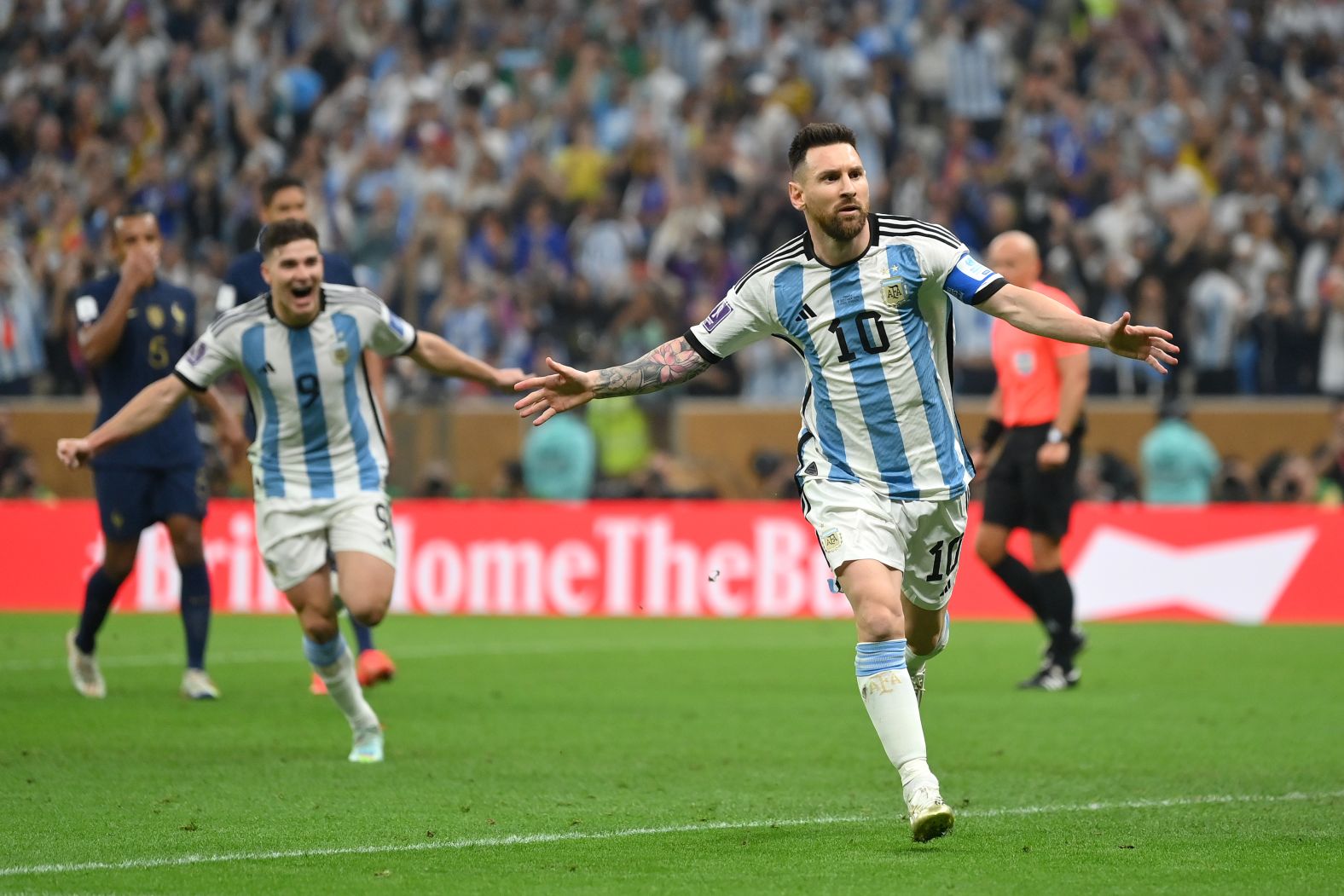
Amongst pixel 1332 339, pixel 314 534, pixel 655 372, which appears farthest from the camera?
pixel 1332 339

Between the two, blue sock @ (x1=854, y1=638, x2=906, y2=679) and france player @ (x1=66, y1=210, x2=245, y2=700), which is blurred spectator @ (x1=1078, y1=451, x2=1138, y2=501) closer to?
france player @ (x1=66, y1=210, x2=245, y2=700)

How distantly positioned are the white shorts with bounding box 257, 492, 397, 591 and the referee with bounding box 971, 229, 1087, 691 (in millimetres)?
4126

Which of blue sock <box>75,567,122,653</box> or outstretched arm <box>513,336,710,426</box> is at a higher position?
outstretched arm <box>513,336,710,426</box>

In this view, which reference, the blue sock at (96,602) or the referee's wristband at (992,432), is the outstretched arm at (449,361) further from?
the referee's wristband at (992,432)

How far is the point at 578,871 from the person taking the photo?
19.2 ft

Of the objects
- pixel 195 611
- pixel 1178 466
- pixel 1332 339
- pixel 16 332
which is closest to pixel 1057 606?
pixel 195 611

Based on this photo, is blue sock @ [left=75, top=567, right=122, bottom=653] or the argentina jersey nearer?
the argentina jersey

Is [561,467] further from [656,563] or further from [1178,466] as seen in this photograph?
[1178,466]

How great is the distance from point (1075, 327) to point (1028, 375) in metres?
5.09

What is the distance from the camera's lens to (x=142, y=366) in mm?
10672

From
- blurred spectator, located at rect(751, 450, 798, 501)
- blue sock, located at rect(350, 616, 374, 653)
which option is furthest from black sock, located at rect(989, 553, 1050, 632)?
blurred spectator, located at rect(751, 450, 798, 501)

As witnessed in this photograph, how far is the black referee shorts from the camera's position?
1127 cm

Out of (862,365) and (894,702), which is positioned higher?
(862,365)

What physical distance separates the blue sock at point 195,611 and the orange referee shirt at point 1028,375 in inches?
187
